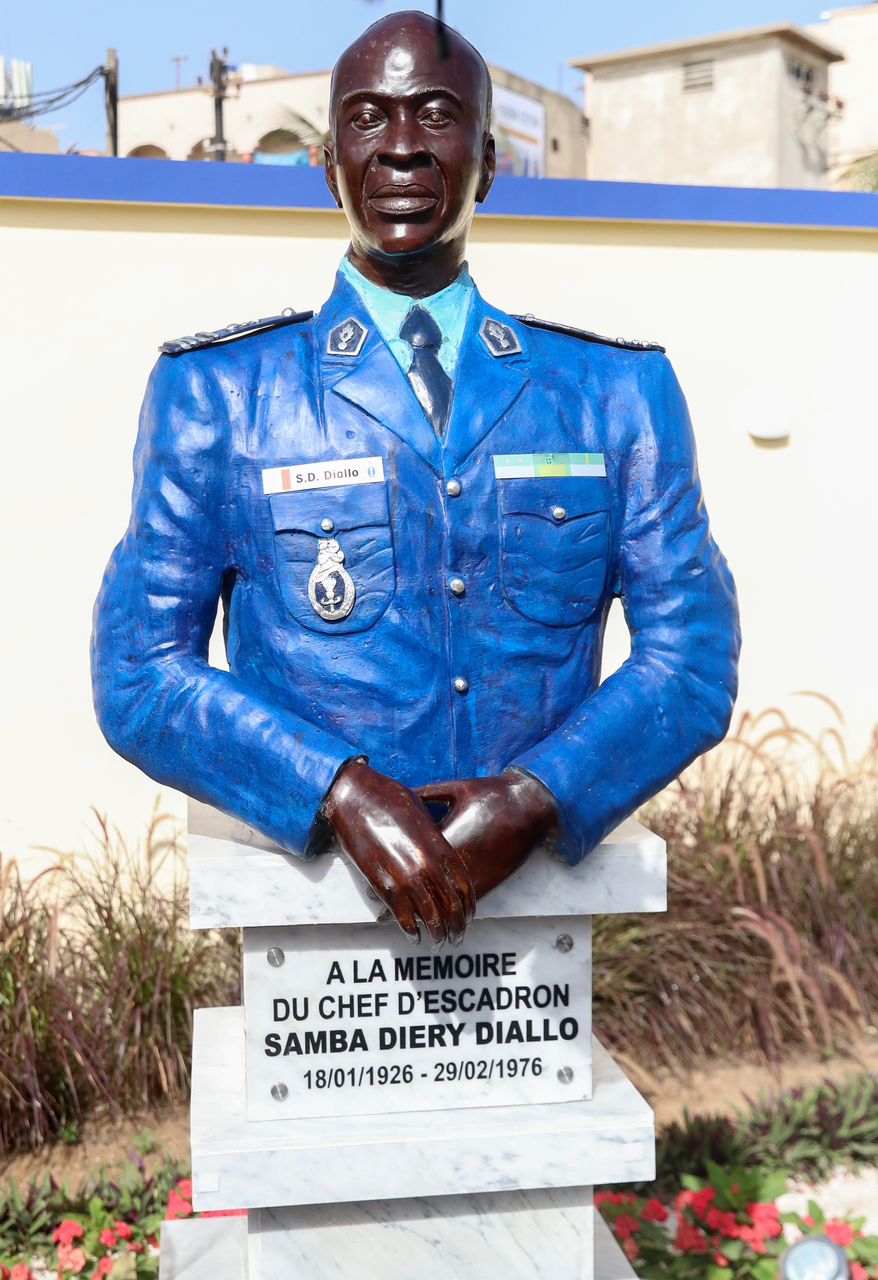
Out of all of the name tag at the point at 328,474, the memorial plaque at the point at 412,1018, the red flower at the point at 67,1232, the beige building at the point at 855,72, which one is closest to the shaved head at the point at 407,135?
the name tag at the point at 328,474

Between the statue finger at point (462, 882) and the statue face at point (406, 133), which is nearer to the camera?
the statue finger at point (462, 882)

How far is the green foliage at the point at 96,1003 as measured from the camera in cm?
452

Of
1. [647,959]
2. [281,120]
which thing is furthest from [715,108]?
[647,959]

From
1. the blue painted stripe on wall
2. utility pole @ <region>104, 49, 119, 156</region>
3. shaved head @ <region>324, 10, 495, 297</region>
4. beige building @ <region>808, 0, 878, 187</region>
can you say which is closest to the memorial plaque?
A: shaved head @ <region>324, 10, 495, 297</region>

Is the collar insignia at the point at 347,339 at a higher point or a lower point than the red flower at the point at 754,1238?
higher

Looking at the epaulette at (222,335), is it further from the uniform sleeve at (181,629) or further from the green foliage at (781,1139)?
the green foliage at (781,1139)

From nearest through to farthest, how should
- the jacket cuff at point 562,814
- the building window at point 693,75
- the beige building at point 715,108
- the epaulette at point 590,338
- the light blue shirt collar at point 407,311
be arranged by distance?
the jacket cuff at point 562,814 < the light blue shirt collar at point 407,311 < the epaulette at point 590,338 < the beige building at point 715,108 < the building window at point 693,75

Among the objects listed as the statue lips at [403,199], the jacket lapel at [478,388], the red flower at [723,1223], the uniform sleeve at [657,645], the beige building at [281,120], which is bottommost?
the red flower at [723,1223]

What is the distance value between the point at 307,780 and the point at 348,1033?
0.54 meters

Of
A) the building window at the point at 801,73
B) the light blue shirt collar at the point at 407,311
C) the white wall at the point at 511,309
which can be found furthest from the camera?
the building window at the point at 801,73

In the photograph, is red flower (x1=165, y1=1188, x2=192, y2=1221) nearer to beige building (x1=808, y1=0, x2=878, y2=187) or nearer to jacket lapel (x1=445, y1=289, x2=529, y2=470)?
jacket lapel (x1=445, y1=289, x2=529, y2=470)

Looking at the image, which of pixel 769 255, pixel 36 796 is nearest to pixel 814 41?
pixel 769 255

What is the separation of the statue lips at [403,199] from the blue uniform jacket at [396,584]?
20 centimetres

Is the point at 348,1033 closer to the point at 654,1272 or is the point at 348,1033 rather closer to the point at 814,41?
the point at 654,1272
